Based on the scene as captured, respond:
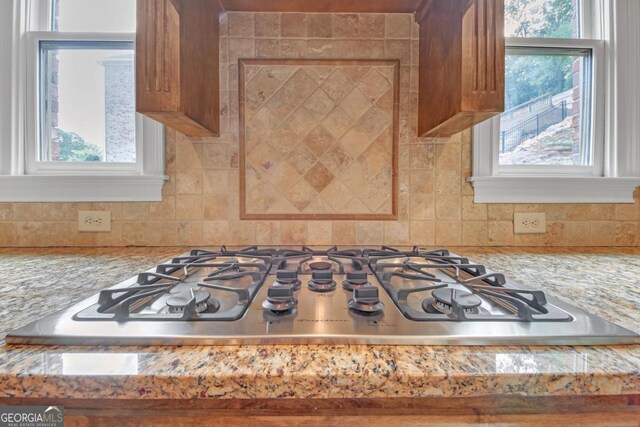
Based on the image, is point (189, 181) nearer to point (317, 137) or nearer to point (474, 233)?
point (317, 137)

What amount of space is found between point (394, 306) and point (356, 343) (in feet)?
0.48

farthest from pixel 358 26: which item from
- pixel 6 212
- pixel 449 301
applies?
pixel 6 212

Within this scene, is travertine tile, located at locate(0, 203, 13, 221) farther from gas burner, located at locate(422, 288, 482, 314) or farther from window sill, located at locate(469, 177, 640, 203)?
window sill, located at locate(469, 177, 640, 203)

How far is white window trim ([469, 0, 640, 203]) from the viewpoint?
3.81 ft

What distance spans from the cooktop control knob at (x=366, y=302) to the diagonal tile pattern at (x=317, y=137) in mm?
634

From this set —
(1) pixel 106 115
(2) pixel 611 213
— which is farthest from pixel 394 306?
(1) pixel 106 115

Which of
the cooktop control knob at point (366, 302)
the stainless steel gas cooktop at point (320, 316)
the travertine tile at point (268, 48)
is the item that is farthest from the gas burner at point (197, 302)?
the travertine tile at point (268, 48)

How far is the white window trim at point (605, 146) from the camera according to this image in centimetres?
116

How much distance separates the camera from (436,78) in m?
0.96

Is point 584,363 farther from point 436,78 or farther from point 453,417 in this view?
point 436,78

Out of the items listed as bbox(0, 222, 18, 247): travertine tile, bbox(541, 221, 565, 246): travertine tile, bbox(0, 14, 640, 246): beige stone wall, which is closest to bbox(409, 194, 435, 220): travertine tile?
bbox(0, 14, 640, 246): beige stone wall

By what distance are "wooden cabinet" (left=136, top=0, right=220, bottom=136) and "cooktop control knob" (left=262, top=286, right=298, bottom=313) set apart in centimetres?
58

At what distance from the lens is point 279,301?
531 mm

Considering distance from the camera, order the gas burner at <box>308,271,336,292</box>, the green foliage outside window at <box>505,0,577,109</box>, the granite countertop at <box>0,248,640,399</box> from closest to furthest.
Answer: the granite countertop at <box>0,248,640,399</box> → the gas burner at <box>308,271,336,292</box> → the green foliage outside window at <box>505,0,577,109</box>
